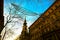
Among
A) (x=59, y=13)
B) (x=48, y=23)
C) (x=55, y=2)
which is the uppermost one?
(x=55, y=2)

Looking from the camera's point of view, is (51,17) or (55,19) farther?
(51,17)

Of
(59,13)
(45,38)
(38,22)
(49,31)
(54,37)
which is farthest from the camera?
(38,22)

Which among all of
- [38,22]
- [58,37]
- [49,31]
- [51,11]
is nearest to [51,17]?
[51,11]

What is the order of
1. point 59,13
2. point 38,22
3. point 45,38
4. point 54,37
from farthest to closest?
point 38,22, point 45,38, point 54,37, point 59,13

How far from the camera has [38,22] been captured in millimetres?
35750

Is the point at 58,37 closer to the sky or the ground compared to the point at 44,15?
closer to the ground

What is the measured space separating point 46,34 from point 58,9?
8.07 m

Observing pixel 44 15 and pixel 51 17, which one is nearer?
pixel 51 17

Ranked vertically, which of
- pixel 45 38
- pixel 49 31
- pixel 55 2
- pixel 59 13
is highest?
pixel 55 2

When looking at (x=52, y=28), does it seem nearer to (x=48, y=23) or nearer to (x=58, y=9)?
(x=48, y=23)

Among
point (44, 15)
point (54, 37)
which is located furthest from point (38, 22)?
point (54, 37)

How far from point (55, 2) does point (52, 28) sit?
626cm

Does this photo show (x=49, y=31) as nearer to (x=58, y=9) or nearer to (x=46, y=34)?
(x=46, y=34)

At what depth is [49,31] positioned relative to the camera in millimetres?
27906
